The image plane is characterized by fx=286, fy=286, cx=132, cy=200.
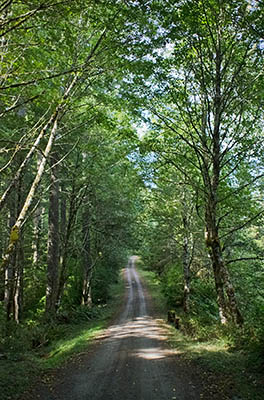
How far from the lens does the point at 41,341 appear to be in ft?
35.9

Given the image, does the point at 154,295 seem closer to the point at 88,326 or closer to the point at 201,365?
the point at 88,326

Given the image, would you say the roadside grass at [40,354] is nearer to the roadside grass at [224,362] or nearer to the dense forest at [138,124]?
the dense forest at [138,124]

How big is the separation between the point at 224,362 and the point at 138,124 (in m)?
8.70

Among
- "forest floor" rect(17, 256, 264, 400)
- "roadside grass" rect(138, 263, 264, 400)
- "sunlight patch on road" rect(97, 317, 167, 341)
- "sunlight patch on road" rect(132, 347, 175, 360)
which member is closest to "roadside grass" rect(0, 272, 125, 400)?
"forest floor" rect(17, 256, 264, 400)

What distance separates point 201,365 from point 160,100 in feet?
28.5

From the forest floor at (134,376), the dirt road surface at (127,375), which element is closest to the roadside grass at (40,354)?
the forest floor at (134,376)

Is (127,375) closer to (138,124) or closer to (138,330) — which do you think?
(138,330)

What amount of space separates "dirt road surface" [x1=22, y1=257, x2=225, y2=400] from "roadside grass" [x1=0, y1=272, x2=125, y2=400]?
0.41m

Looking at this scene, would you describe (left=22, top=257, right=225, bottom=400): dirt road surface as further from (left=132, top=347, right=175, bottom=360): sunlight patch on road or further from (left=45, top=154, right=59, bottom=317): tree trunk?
(left=45, top=154, right=59, bottom=317): tree trunk

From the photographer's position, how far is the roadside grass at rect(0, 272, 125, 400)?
6375 mm

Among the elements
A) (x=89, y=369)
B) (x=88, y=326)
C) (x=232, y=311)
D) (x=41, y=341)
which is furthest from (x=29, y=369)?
(x=88, y=326)

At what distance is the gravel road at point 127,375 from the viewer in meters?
5.87

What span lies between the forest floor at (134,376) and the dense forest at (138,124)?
174 cm

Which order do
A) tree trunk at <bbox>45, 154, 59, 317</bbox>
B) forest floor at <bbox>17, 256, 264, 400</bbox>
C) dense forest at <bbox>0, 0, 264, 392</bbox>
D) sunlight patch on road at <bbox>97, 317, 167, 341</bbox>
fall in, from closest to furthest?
dense forest at <bbox>0, 0, 264, 392</bbox>, forest floor at <bbox>17, 256, 264, 400</bbox>, sunlight patch on road at <bbox>97, 317, 167, 341</bbox>, tree trunk at <bbox>45, 154, 59, 317</bbox>
